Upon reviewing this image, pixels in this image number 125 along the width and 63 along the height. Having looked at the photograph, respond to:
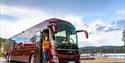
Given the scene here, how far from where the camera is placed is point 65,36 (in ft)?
57.8

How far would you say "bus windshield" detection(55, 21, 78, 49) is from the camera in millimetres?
17109

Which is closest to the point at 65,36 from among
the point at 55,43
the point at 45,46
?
the point at 55,43

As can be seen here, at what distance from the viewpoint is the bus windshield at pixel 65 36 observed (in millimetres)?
17109

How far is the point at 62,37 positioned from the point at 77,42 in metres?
1.08

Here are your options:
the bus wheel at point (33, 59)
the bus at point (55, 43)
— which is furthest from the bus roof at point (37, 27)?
the bus wheel at point (33, 59)

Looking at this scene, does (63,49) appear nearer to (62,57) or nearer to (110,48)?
(62,57)

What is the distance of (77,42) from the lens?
17.9m

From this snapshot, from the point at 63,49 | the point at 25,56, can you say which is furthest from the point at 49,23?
the point at 25,56

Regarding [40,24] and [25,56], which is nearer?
[40,24]

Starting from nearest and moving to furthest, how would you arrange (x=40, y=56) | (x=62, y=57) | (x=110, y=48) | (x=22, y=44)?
(x=62, y=57), (x=40, y=56), (x=22, y=44), (x=110, y=48)

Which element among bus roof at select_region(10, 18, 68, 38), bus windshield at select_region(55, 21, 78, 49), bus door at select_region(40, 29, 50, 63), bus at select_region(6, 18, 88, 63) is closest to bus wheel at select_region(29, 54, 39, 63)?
bus at select_region(6, 18, 88, 63)

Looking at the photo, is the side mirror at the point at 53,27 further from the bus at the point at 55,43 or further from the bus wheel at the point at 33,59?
the bus wheel at the point at 33,59

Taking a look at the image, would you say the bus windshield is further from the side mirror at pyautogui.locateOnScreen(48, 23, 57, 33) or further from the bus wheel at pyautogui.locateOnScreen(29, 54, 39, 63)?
the bus wheel at pyautogui.locateOnScreen(29, 54, 39, 63)

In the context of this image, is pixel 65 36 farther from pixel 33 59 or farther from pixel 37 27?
pixel 33 59
